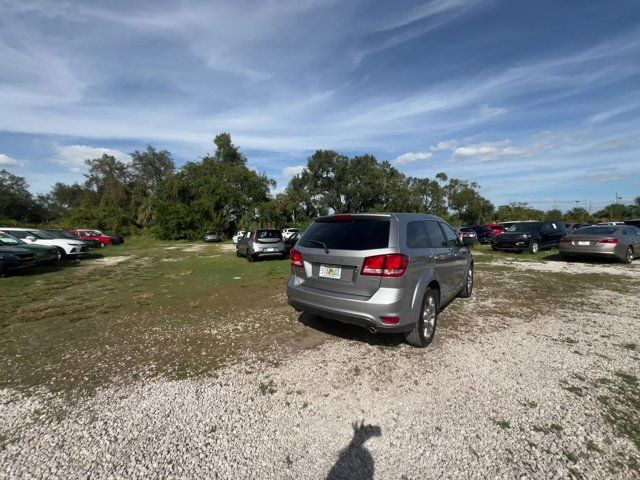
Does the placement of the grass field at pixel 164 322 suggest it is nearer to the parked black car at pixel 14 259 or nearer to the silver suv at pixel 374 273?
the silver suv at pixel 374 273

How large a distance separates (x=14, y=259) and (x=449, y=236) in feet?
41.0

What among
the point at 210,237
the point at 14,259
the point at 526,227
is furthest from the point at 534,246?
the point at 210,237

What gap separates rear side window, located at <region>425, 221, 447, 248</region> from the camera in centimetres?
443

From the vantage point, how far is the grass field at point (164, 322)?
343cm

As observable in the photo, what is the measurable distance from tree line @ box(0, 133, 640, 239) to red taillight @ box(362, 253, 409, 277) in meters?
31.5

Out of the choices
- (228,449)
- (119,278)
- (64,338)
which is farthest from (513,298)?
(119,278)

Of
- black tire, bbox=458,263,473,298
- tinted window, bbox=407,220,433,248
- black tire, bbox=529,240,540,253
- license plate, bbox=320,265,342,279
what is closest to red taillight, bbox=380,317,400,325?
license plate, bbox=320,265,342,279

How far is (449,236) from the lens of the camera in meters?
5.26

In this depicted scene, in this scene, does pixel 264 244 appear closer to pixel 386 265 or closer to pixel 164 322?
pixel 164 322

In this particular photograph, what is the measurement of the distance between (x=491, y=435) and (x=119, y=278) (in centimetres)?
1017

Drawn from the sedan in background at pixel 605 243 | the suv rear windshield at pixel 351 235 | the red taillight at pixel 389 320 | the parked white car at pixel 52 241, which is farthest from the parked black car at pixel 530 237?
the parked white car at pixel 52 241

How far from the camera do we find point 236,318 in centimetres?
506

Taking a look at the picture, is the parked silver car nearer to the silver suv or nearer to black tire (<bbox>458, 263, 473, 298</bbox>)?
black tire (<bbox>458, 263, 473, 298</bbox>)

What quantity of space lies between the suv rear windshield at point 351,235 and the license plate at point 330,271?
0.81 feet
